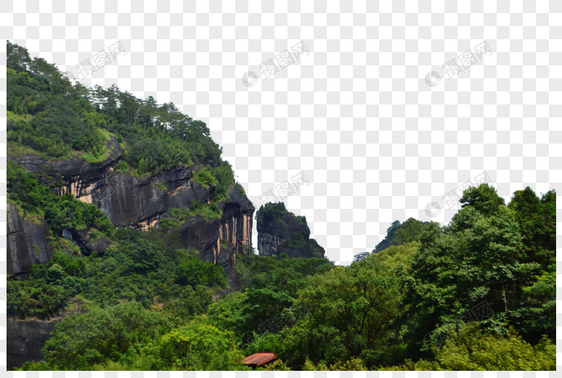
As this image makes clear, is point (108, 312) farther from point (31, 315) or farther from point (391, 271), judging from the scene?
point (31, 315)

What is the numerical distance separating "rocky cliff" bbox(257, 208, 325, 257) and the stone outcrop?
173ft

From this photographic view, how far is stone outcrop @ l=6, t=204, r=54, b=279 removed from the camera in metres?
39.7

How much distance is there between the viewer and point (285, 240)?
90.9 m

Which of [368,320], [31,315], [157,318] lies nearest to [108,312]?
[157,318]

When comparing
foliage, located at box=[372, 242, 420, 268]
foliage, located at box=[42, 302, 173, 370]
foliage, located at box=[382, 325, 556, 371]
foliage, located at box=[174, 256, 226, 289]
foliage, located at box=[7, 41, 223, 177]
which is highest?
foliage, located at box=[7, 41, 223, 177]

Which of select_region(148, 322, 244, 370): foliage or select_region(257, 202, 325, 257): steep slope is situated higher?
select_region(257, 202, 325, 257): steep slope

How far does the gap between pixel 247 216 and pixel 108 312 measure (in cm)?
5194

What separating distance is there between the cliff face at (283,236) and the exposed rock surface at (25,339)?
2261 inches

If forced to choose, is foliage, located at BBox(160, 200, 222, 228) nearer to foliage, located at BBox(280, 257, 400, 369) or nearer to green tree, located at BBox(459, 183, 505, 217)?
foliage, located at BBox(280, 257, 400, 369)

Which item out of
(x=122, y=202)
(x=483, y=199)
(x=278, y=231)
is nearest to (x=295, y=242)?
(x=278, y=231)

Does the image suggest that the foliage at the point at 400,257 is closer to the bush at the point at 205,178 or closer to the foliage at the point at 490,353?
the foliage at the point at 490,353

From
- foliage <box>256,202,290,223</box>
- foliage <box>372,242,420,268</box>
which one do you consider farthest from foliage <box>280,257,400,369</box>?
foliage <box>256,202,290,223</box>

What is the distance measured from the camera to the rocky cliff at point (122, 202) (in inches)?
1630

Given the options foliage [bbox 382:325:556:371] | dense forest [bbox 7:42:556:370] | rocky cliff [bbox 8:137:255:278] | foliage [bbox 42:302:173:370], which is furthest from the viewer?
rocky cliff [bbox 8:137:255:278]
